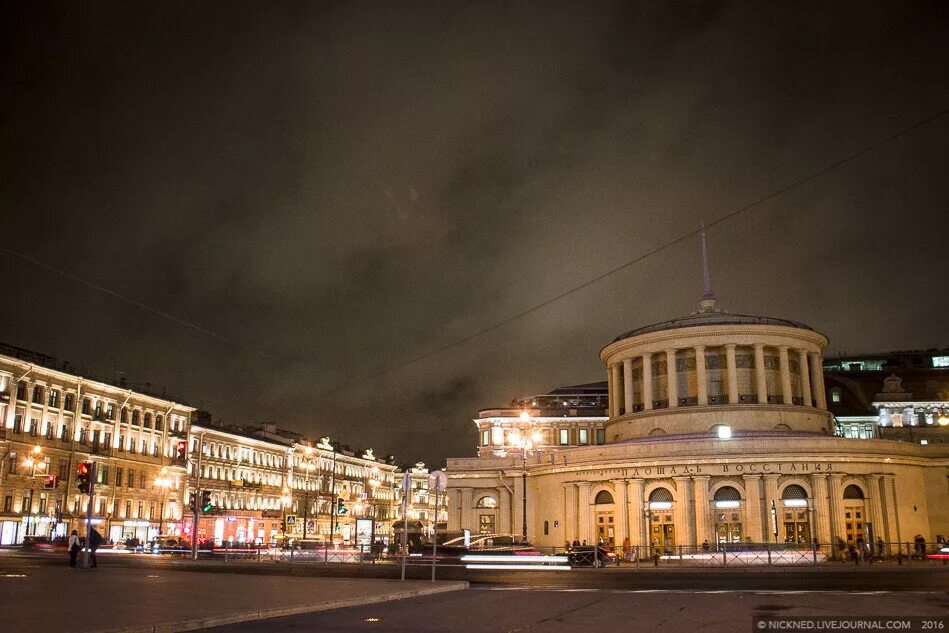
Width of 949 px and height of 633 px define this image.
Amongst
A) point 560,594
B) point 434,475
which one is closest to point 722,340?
point 434,475

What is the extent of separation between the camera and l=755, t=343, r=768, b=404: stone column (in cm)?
6346

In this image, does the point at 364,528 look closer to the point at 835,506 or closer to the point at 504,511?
the point at 504,511

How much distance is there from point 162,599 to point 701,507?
42.8 m

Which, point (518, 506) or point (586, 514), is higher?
point (518, 506)

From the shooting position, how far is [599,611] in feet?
57.9

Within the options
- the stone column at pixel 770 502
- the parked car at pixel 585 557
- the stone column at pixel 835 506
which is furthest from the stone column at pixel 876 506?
the parked car at pixel 585 557

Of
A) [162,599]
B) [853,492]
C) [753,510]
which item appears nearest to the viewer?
[162,599]

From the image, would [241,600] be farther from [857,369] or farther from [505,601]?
[857,369]

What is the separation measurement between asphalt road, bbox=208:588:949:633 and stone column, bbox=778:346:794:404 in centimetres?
4420

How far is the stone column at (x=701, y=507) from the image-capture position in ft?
177

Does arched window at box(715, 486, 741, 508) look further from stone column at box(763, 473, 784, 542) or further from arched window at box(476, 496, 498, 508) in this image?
arched window at box(476, 496, 498, 508)

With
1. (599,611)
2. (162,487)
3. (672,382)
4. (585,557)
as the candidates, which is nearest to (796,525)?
(672,382)

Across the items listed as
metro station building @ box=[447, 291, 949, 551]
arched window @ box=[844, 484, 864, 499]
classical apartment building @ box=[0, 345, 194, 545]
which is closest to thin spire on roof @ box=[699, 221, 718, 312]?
metro station building @ box=[447, 291, 949, 551]

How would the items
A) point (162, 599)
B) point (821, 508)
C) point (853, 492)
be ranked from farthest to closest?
point (853, 492) < point (821, 508) < point (162, 599)
